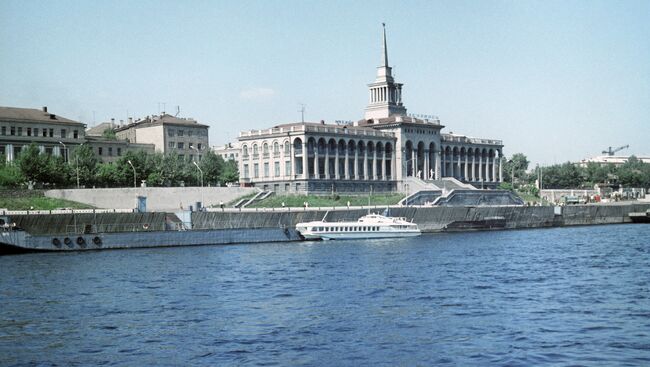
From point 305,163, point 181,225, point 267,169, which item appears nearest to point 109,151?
point 267,169

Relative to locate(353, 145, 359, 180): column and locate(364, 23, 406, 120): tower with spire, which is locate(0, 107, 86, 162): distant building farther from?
locate(364, 23, 406, 120): tower with spire

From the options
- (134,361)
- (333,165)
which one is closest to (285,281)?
(134,361)

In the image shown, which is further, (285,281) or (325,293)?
(285,281)

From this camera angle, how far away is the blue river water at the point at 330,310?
3716 cm

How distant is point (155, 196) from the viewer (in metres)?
134

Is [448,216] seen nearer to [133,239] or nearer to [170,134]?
[133,239]

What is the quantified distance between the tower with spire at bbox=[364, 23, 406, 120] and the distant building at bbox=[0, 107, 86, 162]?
61.7 metres

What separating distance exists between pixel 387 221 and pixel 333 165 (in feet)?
157

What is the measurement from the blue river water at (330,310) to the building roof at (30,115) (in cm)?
8038

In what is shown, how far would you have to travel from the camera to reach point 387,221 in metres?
117

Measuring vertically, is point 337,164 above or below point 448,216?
above

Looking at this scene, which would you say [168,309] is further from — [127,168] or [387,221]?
[127,168]

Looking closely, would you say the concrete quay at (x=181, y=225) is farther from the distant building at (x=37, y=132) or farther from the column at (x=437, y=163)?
the distant building at (x=37, y=132)

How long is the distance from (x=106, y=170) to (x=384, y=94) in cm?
6702
